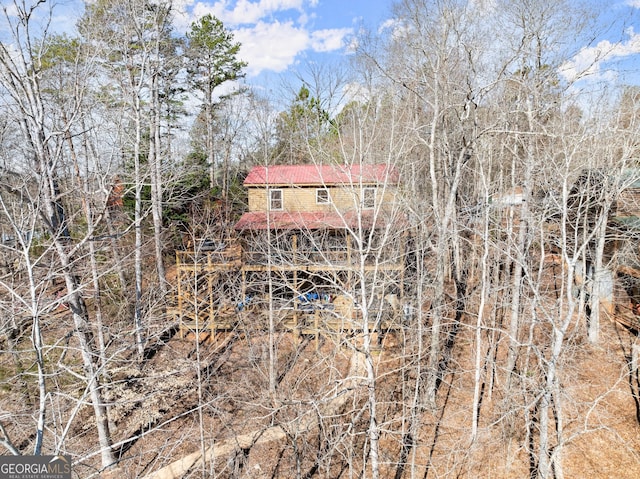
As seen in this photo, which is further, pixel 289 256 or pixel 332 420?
pixel 289 256

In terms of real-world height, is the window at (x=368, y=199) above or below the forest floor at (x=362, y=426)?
above

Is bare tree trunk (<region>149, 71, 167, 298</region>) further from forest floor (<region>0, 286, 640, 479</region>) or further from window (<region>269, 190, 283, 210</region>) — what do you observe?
window (<region>269, 190, 283, 210</region>)

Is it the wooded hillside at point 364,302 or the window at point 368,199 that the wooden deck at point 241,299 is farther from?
the window at point 368,199

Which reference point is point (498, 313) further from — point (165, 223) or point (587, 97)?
point (165, 223)

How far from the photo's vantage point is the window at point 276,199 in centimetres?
1756

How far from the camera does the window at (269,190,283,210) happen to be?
1756 centimetres

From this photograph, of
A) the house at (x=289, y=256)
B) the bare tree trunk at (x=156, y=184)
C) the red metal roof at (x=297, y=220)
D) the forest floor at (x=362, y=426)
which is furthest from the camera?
the red metal roof at (x=297, y=220)

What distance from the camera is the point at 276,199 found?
57.3 feet

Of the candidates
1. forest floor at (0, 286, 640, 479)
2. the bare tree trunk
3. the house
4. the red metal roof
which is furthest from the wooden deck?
the red metal roof

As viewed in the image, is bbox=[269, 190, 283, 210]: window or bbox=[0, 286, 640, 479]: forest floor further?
bbox=[269, 190, 283, 210]: window

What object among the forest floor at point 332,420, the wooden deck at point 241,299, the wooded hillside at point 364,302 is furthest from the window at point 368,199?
the forest floor at point 332,420

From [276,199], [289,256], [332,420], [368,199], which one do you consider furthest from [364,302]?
[276,199]

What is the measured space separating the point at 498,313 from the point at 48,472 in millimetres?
13908

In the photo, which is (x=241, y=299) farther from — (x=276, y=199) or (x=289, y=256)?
(x=276, y=199)
